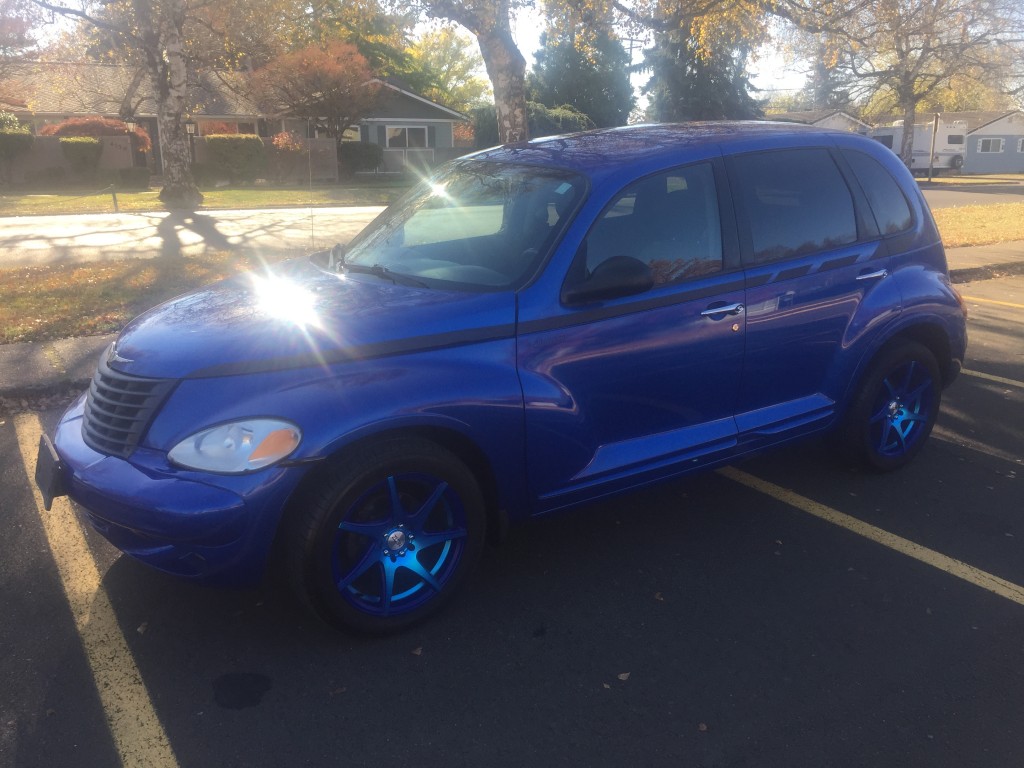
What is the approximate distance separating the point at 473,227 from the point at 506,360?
1.04 meters

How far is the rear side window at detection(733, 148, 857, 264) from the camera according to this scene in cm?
432

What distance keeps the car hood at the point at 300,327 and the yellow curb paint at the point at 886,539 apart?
2.18m

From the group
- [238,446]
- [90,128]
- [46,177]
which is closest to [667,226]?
[238,446]

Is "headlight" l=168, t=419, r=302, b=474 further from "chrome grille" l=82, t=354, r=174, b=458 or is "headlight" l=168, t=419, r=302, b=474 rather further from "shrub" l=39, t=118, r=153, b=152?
"shrub" l=39, t=118, r=153, b=152

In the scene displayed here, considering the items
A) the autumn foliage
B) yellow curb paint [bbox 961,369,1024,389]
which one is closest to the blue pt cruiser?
yellow curb paint [bbox 961,369,1024,389]

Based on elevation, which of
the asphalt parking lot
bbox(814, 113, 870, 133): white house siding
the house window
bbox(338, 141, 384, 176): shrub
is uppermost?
bbox(814, 113, 870, 133): white house siding

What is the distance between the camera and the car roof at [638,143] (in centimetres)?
412

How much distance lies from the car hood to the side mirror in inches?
11.2

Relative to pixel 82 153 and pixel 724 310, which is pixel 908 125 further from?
pixel 724 310

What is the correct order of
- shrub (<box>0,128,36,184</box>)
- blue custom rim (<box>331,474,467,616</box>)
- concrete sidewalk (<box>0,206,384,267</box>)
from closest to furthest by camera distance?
blue custom rim (<box>331,474,467,616</box>) → concrete sidewalk (<box>0,206,384,267</box>) → shrub (<box>0,128,36,184</box>)

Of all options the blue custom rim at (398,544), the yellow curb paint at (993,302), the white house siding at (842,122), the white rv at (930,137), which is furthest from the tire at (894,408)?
the white rv at (930,137)

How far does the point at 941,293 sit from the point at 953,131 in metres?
66.3

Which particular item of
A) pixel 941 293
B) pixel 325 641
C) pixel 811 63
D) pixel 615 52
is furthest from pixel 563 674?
pixel 615 52

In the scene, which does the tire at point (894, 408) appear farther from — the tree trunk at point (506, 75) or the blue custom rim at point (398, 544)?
the tree trunk at point (506, 75)
